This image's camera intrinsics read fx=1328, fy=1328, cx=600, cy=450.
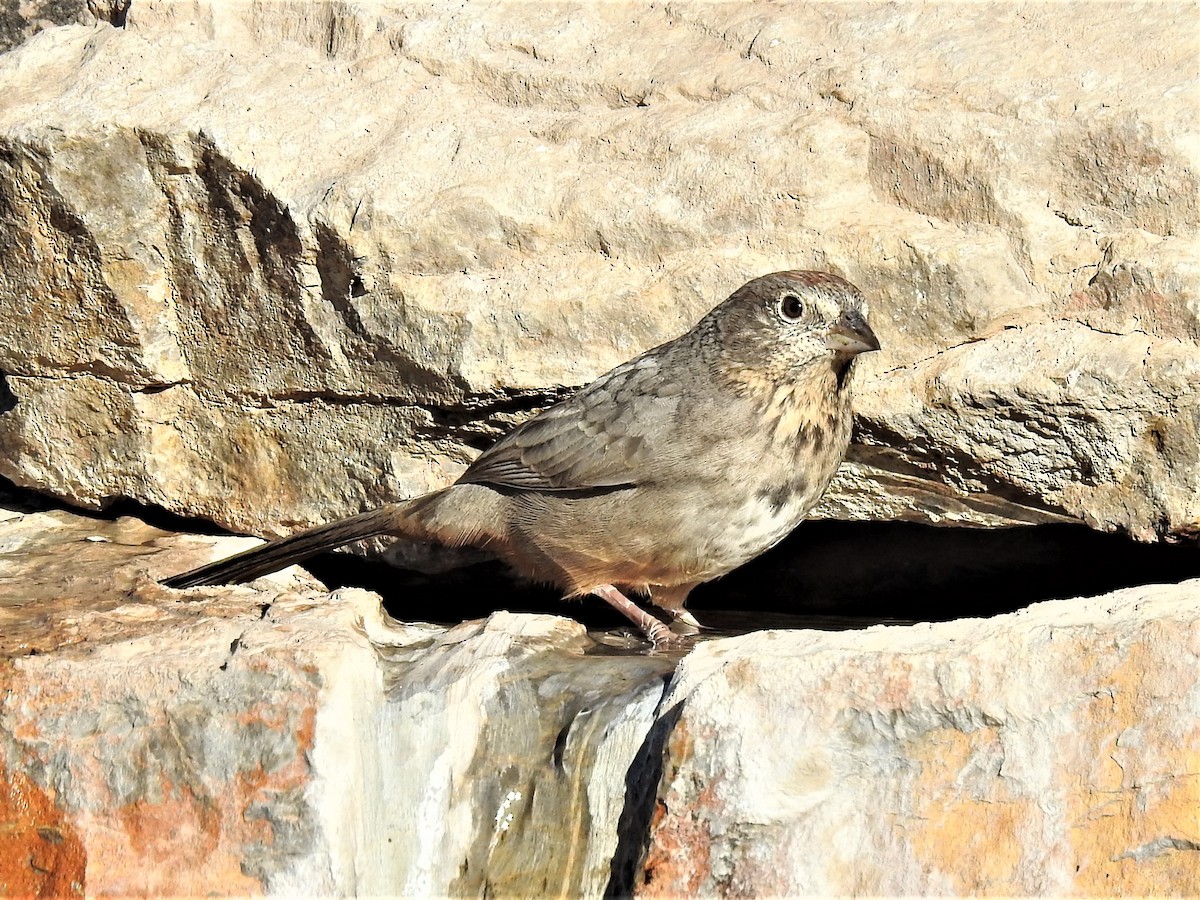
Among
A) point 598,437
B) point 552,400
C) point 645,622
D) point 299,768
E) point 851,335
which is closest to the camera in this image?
point 299,768

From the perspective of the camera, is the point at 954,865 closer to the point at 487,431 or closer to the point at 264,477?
the point at 487,431

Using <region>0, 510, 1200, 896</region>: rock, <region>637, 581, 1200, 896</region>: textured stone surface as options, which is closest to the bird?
<region>0, 510, 1200, 896</region>: rock

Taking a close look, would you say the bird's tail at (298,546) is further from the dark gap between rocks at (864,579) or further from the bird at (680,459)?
the dark gap between rocks at (864,579)

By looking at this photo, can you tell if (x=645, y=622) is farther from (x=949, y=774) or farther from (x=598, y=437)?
(x=949, y=774)

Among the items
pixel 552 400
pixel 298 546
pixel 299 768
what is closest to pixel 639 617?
pixel 552 400

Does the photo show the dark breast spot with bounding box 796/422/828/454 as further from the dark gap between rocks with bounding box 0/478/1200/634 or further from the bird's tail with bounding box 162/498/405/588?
the bird's tail with bounding box 162/498/405/588

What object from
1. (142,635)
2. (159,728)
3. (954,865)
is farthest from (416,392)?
(954,865)
